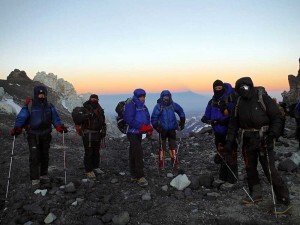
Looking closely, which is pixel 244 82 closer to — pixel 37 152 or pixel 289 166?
pixel 289 166

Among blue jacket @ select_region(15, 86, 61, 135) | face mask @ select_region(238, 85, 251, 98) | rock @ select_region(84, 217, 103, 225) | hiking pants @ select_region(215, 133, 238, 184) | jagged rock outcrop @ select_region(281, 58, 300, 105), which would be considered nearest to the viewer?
rock @ select_region(84, 217, 103, 225)

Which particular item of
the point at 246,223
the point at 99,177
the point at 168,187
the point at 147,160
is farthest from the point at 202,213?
the point at 147,160

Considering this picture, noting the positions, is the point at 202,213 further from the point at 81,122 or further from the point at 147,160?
the point at 147,160

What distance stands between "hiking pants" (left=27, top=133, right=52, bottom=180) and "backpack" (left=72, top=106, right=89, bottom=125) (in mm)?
1023

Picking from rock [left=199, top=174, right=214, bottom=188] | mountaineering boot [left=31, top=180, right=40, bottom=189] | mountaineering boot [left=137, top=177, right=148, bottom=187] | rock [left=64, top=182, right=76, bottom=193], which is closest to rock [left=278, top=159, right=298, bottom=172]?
rock [left=199, top=174, right=214, bottom=188]

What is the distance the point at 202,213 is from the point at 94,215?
8.41 ft

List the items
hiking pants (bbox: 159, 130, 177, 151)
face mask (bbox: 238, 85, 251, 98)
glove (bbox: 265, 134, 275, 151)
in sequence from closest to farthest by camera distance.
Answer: glove (bbox: 265, 134, 275, 151) < face mask (bbox: 238, 85, 251, 98) < hiking pants (bbox: 159, 130, 177, 151)

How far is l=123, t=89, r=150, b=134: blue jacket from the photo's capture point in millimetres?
8758

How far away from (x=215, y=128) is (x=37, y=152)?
557cm

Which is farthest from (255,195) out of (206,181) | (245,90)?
(245,90)

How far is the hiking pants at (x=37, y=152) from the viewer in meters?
8.88

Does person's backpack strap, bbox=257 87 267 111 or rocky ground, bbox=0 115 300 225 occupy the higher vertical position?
person's backpack strap, bbox=257 87 267 111

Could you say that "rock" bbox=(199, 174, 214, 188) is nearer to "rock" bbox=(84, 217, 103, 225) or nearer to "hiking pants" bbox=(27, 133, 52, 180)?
"rock" bbox=(84, 217, 103, 225)

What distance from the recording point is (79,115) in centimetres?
955
